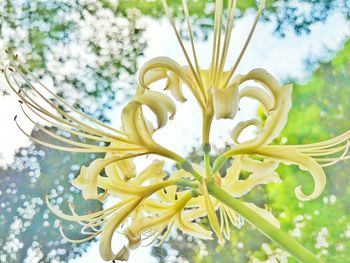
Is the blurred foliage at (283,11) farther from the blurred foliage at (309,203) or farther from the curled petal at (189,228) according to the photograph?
the curled petal at (189,228)

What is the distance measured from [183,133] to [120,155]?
1262 mm

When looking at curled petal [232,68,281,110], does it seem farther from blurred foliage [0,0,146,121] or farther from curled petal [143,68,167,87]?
blurred foliage [0,0,146,121]

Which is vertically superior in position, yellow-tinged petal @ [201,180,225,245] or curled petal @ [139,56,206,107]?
curled petal @ [139,56,206,107]

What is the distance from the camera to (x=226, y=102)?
47cm

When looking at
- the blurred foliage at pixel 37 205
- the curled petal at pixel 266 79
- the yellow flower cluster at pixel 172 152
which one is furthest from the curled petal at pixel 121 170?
the blurred foliage at pixel 37 205

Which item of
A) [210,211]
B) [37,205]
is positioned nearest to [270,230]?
[210,211]

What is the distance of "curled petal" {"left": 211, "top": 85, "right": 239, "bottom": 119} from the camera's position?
0.47m

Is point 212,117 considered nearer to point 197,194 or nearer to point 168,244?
point 197,194

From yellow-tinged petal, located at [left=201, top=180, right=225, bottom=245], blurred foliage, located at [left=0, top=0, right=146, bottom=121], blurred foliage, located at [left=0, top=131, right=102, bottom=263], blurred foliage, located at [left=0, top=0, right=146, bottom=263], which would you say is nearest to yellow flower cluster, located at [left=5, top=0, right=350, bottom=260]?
yellow-tinged petal, located at [left=201, top=180, right=225, bottom=245]

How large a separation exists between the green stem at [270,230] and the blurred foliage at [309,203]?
45.7 inches

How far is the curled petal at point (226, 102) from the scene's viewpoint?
466mm

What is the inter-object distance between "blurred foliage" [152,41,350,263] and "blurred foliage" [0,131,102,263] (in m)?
0.22

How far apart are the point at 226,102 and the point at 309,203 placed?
1432mm

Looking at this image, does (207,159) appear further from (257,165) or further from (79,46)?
(79,46)
